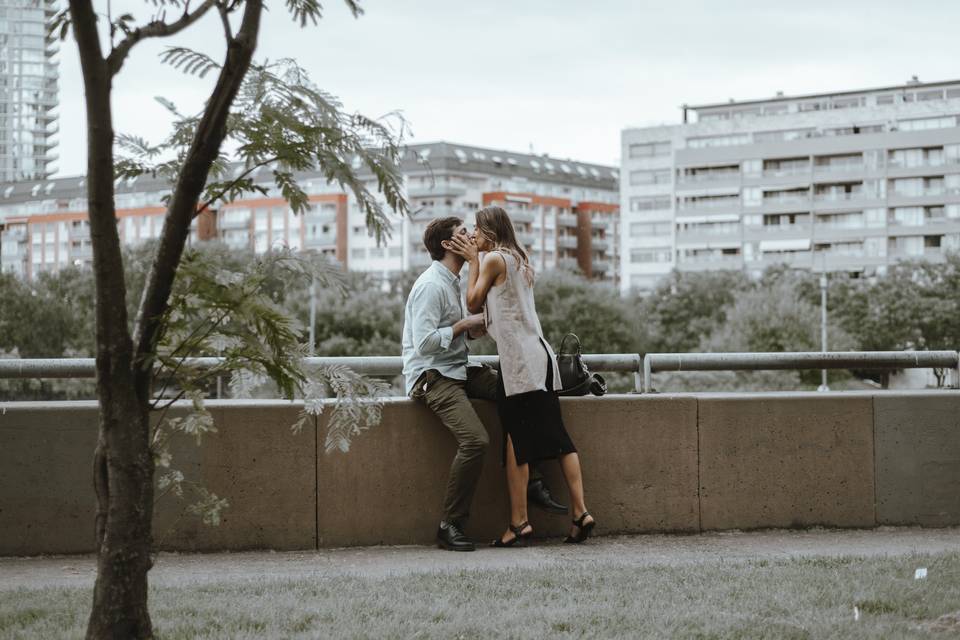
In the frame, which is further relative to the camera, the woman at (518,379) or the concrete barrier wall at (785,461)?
the concrete barrier wall at (785,461)

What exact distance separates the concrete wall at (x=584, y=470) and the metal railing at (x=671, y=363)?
8.2 inches

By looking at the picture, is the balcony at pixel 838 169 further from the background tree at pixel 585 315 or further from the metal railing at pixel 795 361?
the metal railing at pixel 795 361

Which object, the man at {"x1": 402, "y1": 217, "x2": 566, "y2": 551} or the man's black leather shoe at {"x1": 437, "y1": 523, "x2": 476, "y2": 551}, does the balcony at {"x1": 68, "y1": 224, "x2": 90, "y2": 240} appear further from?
the man's black leather shoe at {"x1": 437, "y1": 523, "x2": 476, "y2": 551}

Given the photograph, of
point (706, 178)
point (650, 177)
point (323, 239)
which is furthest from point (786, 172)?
point (323, 239)

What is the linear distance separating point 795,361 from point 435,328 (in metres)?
2.46

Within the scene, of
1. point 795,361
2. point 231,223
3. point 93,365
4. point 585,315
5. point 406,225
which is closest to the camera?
point 93,365

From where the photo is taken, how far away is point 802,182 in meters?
126

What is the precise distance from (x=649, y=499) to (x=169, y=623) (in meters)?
3.67

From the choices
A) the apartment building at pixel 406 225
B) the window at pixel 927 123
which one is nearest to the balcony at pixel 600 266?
the apartment building at pixel 406 225

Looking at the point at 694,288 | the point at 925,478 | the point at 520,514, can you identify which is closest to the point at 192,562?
the point at 520,514

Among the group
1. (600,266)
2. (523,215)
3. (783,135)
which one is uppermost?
(783,135)

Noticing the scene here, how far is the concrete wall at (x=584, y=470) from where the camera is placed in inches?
289

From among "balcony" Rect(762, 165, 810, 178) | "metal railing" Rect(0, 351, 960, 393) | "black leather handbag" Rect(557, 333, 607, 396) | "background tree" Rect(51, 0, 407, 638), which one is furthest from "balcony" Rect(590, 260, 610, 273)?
"background tree" Rect(51, 0, 407, 638)

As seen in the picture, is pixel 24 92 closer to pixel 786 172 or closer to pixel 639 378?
pixel 639 378
